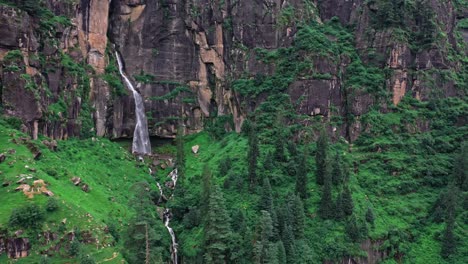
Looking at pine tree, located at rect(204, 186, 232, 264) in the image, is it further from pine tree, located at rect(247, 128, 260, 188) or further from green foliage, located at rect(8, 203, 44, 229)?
green foliage, located at rect(8, 203, 44, 229)

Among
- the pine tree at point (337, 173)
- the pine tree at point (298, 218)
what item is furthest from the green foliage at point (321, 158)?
the pine tree at point (298, 218)

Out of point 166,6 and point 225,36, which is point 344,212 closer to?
point 225,36

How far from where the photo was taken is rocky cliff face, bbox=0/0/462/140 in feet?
316

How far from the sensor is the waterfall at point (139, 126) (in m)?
106

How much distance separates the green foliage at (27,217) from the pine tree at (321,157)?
4422 cm

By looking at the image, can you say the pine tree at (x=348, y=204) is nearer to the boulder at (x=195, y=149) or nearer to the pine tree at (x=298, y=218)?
the pine tree at (x=298, y=218)

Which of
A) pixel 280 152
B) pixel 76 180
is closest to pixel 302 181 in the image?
pixel 280 152

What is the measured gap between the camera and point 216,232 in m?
70.5

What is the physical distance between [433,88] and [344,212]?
124 feet

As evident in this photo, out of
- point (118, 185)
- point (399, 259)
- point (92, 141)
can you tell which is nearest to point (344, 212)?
point (399, 259)

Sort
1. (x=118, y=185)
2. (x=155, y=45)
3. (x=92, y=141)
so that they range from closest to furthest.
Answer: (x=118, y=185) < (x=92, y=141) < (x=155, y=45)

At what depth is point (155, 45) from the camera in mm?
111938

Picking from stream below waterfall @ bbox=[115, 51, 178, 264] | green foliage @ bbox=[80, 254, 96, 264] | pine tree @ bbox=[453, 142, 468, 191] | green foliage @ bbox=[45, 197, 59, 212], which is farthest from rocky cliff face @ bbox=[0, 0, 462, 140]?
green foliage @ bbox=[80, 254, 96, 264]

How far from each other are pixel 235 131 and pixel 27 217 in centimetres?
5190
